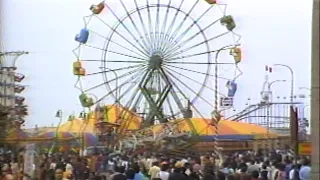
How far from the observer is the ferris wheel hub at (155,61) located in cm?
3672

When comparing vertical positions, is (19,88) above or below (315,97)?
above

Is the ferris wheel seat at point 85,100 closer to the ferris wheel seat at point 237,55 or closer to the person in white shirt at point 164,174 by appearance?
the ferris wheel seat at point 237,55

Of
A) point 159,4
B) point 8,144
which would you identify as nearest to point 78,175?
point 8,144

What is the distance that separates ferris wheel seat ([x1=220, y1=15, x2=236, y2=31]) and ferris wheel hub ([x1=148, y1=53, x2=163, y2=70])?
3.88 m

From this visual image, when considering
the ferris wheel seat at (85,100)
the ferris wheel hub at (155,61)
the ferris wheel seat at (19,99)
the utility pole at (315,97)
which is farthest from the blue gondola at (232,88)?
the utility pole at (315,97)

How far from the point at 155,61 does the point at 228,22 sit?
14.9 ft

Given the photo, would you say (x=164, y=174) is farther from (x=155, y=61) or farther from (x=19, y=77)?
(x=19, y=77)

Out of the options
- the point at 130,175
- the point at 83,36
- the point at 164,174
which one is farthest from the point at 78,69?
the point at 130,175

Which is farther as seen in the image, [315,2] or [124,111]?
[124,111]

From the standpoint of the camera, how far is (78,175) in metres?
17.2

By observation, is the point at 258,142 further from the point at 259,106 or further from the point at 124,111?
the point at 259,106

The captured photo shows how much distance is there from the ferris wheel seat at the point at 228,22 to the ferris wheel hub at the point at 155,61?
153 inches

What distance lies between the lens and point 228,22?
113ft

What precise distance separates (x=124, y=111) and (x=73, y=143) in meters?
5.26
